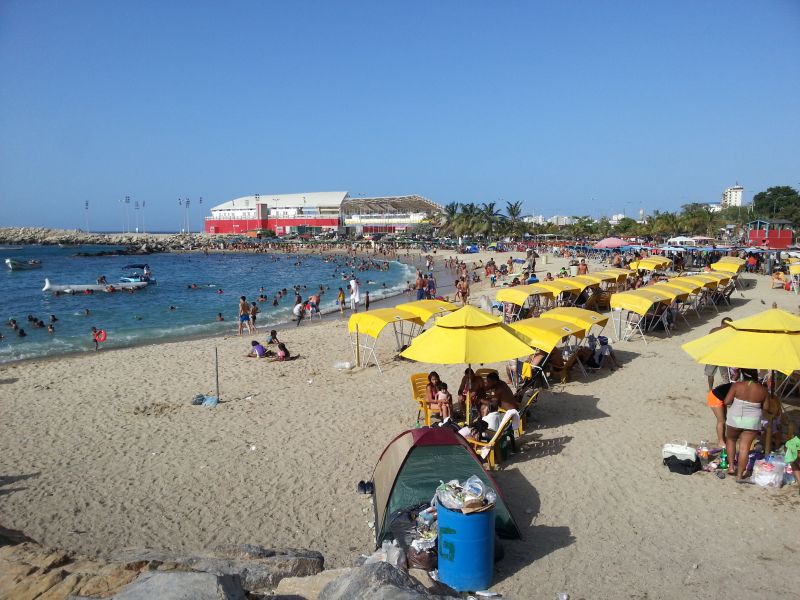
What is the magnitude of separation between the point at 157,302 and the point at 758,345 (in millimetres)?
29527

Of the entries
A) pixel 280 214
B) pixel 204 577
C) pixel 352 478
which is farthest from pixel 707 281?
pixel 280 214

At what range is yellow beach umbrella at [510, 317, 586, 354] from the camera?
345 inches

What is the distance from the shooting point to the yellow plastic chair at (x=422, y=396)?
746cm

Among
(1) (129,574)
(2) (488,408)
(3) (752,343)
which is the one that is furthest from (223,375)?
(3) (752,343)

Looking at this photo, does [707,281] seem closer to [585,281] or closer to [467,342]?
[585,281]

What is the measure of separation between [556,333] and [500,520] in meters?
4.79

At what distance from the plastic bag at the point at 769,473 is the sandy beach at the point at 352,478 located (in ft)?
0.39

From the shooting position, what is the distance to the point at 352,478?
6.47m

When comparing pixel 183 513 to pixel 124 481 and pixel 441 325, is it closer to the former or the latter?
pixel 124 481

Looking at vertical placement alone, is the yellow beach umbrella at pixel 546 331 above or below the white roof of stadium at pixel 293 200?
below

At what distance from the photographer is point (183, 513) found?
598 centimetres

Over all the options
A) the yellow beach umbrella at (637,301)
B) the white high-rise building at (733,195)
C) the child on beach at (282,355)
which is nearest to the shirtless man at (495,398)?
the yellow beach umbrella at (637,301)

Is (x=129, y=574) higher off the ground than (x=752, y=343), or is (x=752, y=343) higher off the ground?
(x=752, y=343)

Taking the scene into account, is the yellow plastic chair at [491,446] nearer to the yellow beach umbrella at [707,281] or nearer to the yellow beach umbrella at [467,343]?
the yellow beach umbrella at [467,343]
